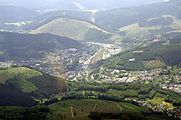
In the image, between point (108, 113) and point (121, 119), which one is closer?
point (121, 119)

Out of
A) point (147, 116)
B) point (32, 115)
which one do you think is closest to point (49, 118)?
point (32, 115)

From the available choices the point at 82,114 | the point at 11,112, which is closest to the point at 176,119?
the point at 82,114

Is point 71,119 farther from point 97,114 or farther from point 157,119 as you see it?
point 157,119

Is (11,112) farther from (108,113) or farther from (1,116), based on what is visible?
(108,113)

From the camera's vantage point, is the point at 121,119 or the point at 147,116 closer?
the point at 121,119

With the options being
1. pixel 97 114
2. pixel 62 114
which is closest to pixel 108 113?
pixel 97 114

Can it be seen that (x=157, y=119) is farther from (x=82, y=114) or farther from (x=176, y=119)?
(x=82, y=114)

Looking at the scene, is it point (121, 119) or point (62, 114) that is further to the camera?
point (62, 114)
